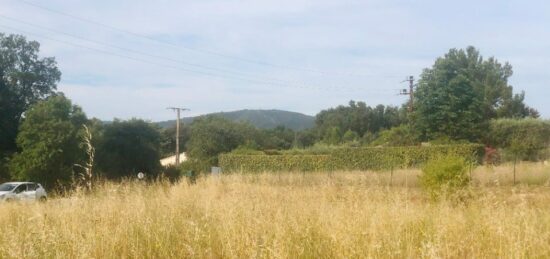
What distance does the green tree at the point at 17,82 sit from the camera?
38.8 metres

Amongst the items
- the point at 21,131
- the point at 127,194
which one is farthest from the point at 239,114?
the point at 127,194

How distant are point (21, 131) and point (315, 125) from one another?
66.0 m

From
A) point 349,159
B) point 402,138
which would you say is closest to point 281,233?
point 349,159

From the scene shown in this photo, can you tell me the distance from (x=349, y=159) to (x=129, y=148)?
72.5ft

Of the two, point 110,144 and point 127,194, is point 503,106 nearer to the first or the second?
point 110,144

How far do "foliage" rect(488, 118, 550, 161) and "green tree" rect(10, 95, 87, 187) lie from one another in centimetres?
2748

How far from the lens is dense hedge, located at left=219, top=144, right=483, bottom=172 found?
93.7 feet

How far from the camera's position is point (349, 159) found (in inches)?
1268

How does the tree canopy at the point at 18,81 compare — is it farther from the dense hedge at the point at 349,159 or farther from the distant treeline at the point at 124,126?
the dense hedge at the point at 349,159

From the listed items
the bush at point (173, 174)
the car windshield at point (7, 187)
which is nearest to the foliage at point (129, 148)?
the bush at point (173, 174)

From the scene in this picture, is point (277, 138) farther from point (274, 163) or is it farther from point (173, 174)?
point (173, 174)

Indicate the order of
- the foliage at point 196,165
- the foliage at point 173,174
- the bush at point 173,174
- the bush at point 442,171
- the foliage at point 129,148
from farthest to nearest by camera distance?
the foliage at point 196,165
the foliage at point 129,148
the foliage at point 173,174
the bush at point 173,174
the bush at point 442,171

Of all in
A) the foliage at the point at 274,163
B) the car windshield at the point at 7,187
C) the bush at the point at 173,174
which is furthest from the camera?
the foliage at the point at 274,163

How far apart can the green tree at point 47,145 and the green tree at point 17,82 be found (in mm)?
3609
